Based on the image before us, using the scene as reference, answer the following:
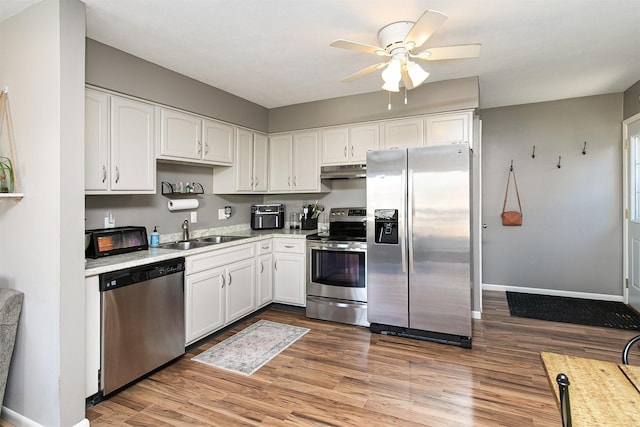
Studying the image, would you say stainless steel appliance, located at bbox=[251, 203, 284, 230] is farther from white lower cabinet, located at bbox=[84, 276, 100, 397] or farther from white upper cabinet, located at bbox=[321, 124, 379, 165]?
white lower cabinet, located at bbox=[84, 276, 100, 397]

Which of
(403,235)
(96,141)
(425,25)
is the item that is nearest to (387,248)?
(403,235)

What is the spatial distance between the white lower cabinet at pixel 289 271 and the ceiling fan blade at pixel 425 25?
2380mm

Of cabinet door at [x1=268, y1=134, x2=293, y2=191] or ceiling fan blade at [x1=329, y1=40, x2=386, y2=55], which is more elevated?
ceiling fan blade at [x1=329, y1=40, x2=386, y2=55]

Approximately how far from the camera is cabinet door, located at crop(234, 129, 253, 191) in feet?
12.7

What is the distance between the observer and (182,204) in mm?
3451

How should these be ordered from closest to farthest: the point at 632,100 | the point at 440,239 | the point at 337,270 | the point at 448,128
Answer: the point at 440,239 → the point at 448,128 → the point at 337,270 → the point at 632,100

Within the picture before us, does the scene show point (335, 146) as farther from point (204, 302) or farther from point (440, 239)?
point (204, 302)

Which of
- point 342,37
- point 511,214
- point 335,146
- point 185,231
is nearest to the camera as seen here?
point 342,37

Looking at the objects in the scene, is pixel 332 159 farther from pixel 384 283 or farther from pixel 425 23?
pixel 425 23

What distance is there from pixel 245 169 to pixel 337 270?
1593mm

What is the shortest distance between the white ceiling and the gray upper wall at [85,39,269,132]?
0.07 meters

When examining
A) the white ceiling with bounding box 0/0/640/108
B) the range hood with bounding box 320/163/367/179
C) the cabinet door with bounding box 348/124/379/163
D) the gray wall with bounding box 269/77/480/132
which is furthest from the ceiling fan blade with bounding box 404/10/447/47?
the range hood with bounding box 320/163/367/179

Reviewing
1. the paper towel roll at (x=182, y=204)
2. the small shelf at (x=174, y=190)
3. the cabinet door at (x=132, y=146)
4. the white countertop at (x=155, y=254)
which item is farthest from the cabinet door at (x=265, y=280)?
the cabinet door at (x=132, y=146)

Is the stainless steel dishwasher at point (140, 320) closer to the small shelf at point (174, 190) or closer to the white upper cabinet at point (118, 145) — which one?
the white upper cabinet at point (118, 145)
